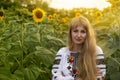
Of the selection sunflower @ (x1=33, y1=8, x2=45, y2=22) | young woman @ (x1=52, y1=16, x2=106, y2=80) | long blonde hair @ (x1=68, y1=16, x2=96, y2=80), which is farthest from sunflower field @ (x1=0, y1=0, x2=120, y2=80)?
long blonde hair @ (x1=68, y1=16, x2=96, y2=80)

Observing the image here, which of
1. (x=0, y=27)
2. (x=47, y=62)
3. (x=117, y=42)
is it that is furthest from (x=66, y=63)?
(x=0, y=27)

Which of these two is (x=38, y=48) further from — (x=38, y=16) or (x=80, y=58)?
(x=38, y=16)

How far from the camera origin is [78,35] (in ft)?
10.7

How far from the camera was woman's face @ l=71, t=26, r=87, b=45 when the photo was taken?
327 centimetres

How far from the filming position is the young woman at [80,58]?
3215mm

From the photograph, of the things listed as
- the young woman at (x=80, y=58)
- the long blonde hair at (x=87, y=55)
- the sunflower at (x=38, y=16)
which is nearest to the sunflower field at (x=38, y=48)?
the sunflower at (x=38, y=16)

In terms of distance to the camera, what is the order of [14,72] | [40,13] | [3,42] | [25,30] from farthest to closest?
[40,13], [25,30], [3,42], [14,72]

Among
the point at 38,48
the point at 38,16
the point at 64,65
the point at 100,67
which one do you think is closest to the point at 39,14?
the point at 38,16

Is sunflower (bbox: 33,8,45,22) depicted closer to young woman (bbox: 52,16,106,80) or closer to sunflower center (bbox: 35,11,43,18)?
sunflower center (bbox: 35,11,43,18)

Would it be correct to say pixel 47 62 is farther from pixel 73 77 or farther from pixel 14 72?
pixel 73 77

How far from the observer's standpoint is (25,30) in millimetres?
4137

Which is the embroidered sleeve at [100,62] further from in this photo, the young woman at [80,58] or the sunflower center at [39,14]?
the sunflower center at [39,14]

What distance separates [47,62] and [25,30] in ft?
1.72

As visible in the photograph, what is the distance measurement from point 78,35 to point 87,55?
0.15 meters
